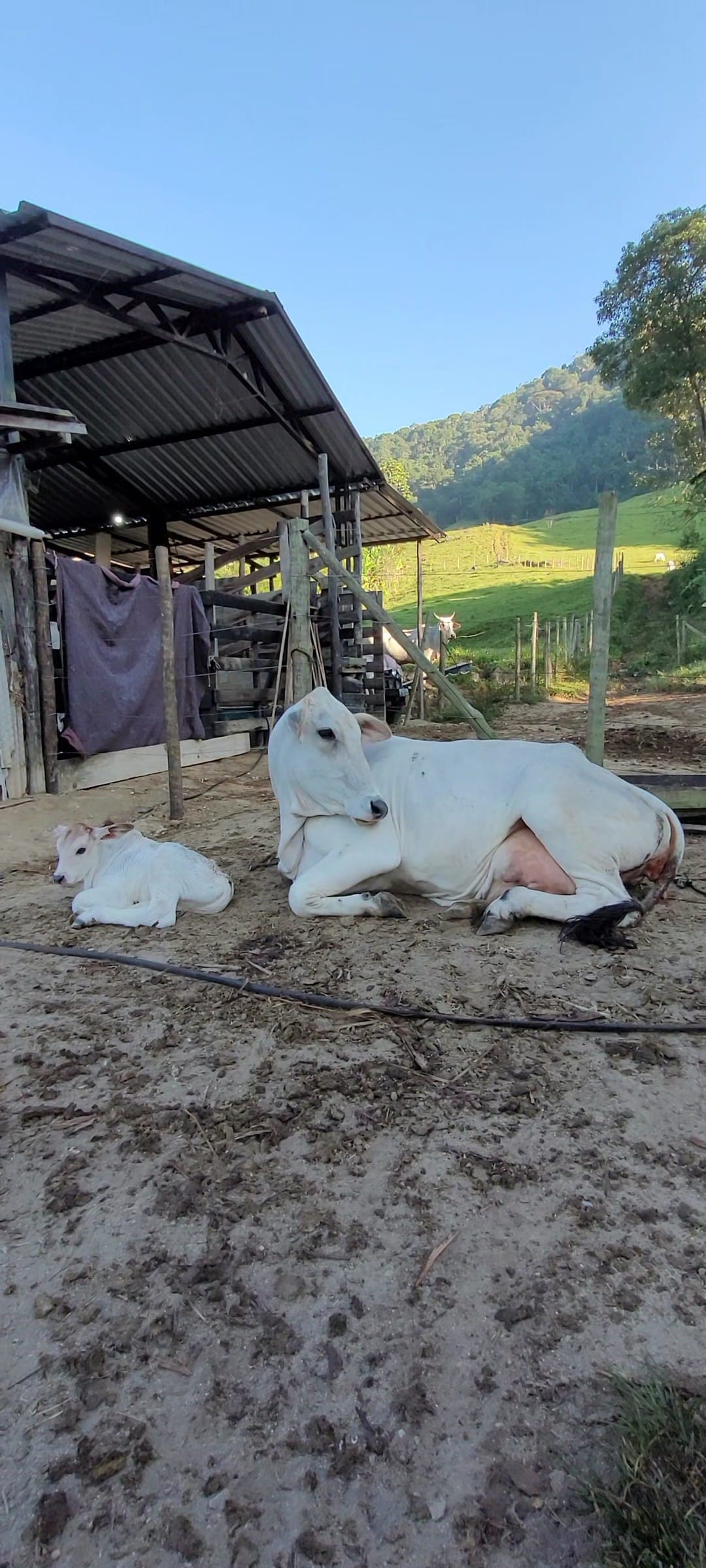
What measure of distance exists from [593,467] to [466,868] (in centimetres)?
9516

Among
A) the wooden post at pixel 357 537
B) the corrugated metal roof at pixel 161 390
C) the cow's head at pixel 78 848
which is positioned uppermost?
the corrugated metal roof at pixel 161 390

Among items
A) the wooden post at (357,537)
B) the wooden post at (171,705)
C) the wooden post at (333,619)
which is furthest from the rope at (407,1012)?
the wooden post at (357,537)

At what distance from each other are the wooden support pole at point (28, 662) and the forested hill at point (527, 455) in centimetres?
5066

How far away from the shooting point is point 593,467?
286 feet

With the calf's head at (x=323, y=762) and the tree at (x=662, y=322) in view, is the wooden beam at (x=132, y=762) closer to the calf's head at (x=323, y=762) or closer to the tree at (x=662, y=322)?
the calf's head at (x=323, y=762)

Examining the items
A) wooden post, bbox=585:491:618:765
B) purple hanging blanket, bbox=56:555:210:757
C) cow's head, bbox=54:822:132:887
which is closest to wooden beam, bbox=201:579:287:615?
purple hanging blanket, bbox=56:555:210:757

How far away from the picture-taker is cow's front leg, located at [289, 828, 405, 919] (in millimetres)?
3557

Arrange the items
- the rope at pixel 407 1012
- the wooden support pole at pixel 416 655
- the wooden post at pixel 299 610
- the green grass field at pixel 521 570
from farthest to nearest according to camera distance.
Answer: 1. the green grass field at pixel 521 570
2. the wooden post at pixel 299 610
3. the wooden support pole at pixel 416 655
4. the rope at pixel 407 1012

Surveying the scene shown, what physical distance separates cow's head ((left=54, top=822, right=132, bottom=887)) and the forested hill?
177 feet

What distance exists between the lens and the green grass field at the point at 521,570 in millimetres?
35406

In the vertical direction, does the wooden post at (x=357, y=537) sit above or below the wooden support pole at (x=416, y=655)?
above

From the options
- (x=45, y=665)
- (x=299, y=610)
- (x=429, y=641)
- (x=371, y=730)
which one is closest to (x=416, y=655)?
(x=299, y=610)

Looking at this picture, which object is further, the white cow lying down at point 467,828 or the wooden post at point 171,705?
the wooden post at point 171,705

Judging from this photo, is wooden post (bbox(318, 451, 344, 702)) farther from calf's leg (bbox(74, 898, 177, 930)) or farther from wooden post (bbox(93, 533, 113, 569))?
calf's leg (bbox(74, 898, 177, 930))
